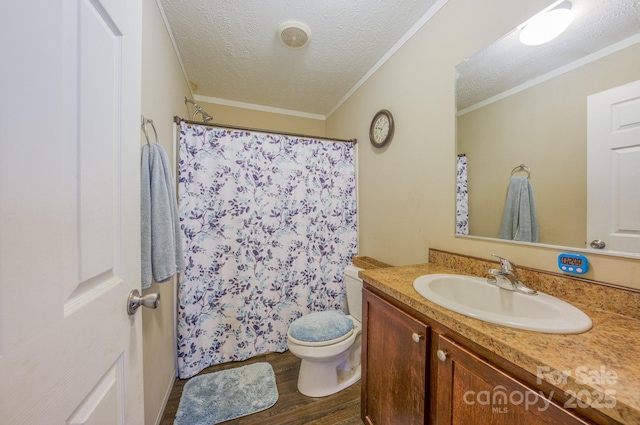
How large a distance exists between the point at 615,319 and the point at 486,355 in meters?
0.44

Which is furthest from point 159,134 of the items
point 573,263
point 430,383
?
point 573,263

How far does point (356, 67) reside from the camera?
1936 mm

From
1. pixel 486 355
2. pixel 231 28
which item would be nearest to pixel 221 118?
pixel 231 28

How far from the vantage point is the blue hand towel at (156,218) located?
3.32ft

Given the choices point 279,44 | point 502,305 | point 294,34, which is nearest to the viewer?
point 502,305

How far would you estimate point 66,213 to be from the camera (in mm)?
415

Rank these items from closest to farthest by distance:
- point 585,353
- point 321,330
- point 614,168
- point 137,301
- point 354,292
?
point 585,353, point 137,301, point 614,168, point 321,330, point 354,292

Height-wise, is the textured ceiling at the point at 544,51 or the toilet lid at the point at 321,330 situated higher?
the textured ceiling at the point at 544,51

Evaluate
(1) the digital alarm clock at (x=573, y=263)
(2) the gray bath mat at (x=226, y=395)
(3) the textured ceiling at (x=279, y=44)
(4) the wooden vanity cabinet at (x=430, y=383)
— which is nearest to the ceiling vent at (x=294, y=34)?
(3) the textured ceiling at (x=279, y=44)

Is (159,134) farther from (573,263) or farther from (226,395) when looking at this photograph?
(573,263)

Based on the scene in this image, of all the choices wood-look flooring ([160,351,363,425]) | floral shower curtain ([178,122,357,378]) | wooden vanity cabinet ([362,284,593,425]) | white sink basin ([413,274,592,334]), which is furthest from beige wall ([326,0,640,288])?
wood-look flooring ([160,351,363,425])

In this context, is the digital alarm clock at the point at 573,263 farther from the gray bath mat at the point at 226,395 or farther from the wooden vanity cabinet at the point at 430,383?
the gray bath mat at the point at 226,395

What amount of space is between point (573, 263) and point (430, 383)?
0.66 meters

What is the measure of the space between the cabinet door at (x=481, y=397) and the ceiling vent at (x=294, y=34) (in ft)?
6.08
